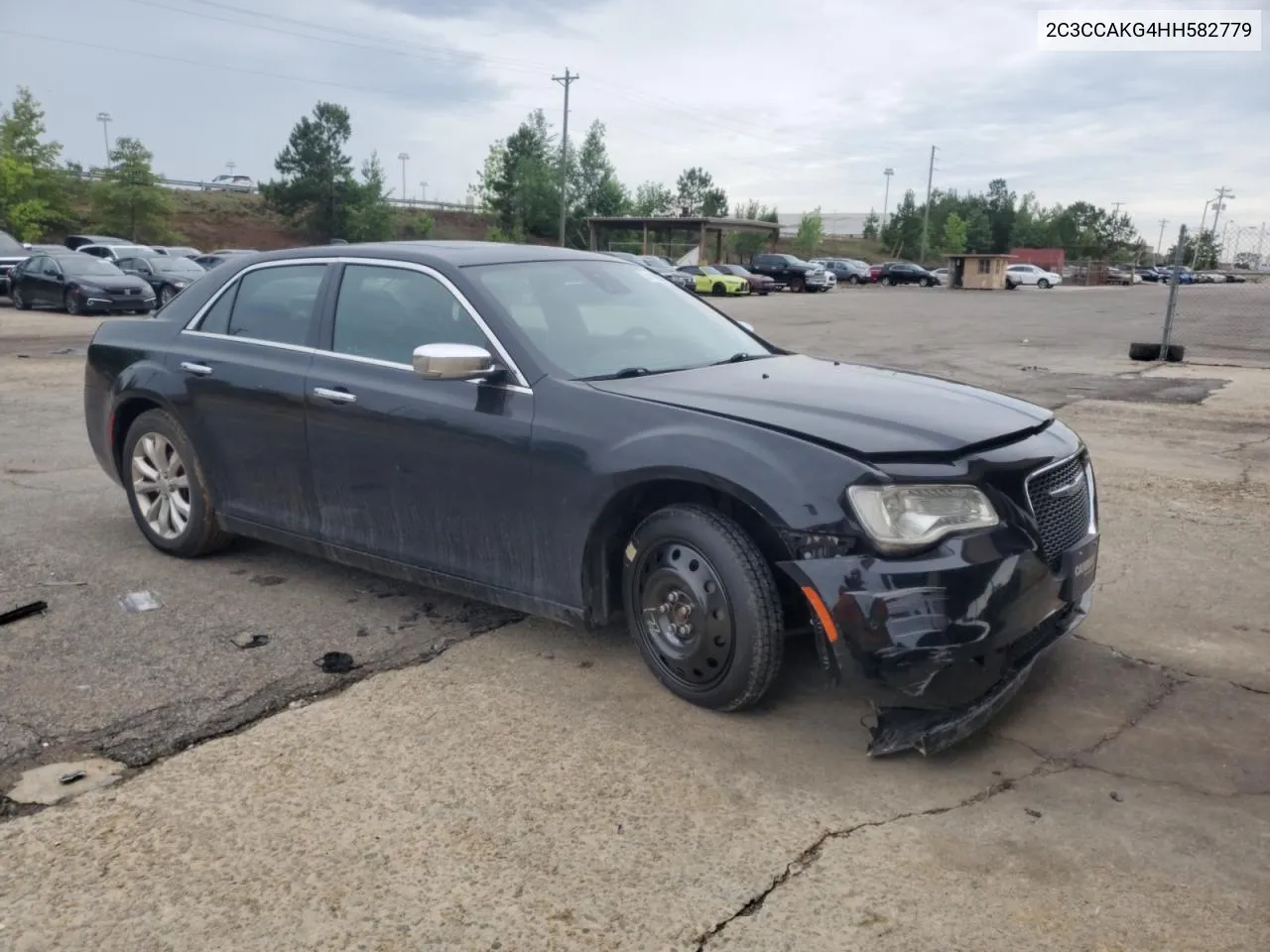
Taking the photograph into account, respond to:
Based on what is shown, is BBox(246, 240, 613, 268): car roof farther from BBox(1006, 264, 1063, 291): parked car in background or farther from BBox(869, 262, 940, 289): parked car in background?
BBox(1006, 264, 1063, 291): parked car in background

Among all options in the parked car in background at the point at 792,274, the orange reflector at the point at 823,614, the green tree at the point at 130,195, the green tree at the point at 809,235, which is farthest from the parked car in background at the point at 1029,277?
the orange reflector at the point at 823,614

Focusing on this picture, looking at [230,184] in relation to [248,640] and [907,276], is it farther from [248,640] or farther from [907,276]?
[248,640]

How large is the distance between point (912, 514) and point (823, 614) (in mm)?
402

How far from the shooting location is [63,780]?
128 inches

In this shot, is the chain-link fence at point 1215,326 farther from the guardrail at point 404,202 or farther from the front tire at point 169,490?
the guardrail at point 404,202

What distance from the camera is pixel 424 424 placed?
4.25 m

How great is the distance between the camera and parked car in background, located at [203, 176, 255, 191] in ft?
282

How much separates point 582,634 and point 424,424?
1.07 m

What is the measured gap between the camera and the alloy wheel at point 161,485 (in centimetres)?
539

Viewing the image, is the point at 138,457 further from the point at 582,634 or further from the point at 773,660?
the point at 773,660

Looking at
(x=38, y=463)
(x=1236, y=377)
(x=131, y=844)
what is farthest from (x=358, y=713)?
(x=1236, y=377)

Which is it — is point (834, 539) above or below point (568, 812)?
above

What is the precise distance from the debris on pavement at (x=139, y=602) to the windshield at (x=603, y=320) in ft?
6.76

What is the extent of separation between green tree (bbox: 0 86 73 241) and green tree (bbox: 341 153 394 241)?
1713 cm
